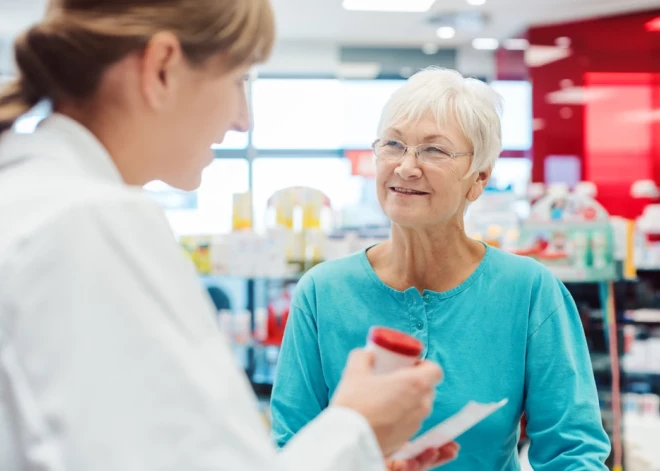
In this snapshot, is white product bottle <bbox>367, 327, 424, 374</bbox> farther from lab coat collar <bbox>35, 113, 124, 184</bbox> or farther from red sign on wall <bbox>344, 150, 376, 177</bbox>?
red sign on wall <bbox>344, 150, 376, 177</bbox>

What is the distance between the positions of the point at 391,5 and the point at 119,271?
7464 mm

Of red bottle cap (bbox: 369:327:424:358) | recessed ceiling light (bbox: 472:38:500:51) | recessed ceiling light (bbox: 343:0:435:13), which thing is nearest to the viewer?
red bottle cap (bbox: 369:327:424:358)

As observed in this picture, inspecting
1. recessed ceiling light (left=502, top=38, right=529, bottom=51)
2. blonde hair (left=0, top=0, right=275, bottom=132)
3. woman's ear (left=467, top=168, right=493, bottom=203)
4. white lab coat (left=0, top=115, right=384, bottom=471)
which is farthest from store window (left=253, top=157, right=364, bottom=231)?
white lab coat (left=0, top=115, right=384, bottom=471)

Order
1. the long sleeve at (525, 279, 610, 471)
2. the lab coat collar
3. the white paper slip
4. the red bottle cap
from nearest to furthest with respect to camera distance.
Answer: the lab coat collar, the red bottle cap, the white paper slip, the long sleeve at (525, 279, 610, 471)

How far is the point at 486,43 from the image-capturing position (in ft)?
29.9

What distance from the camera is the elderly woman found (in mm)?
1572

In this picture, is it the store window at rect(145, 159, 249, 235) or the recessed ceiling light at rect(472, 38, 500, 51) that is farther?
the store window at rect(145, 159, 249, 235)

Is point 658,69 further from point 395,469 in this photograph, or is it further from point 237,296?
point 395,469

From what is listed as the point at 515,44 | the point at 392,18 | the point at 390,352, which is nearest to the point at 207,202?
the point at 392,18

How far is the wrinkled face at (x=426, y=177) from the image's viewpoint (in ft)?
5.57

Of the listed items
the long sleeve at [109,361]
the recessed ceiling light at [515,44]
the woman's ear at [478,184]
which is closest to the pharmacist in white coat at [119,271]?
the long sleeve at [109,361]

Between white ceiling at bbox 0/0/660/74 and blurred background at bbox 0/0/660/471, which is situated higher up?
white ceiling at bbox 0/0/660/74

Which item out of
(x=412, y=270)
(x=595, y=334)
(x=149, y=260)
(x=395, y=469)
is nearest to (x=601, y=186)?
(x=595, y=334)

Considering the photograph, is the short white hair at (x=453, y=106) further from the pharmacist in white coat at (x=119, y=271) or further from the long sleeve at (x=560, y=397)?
the pharmacist in white coat at (x=119, y=271)
